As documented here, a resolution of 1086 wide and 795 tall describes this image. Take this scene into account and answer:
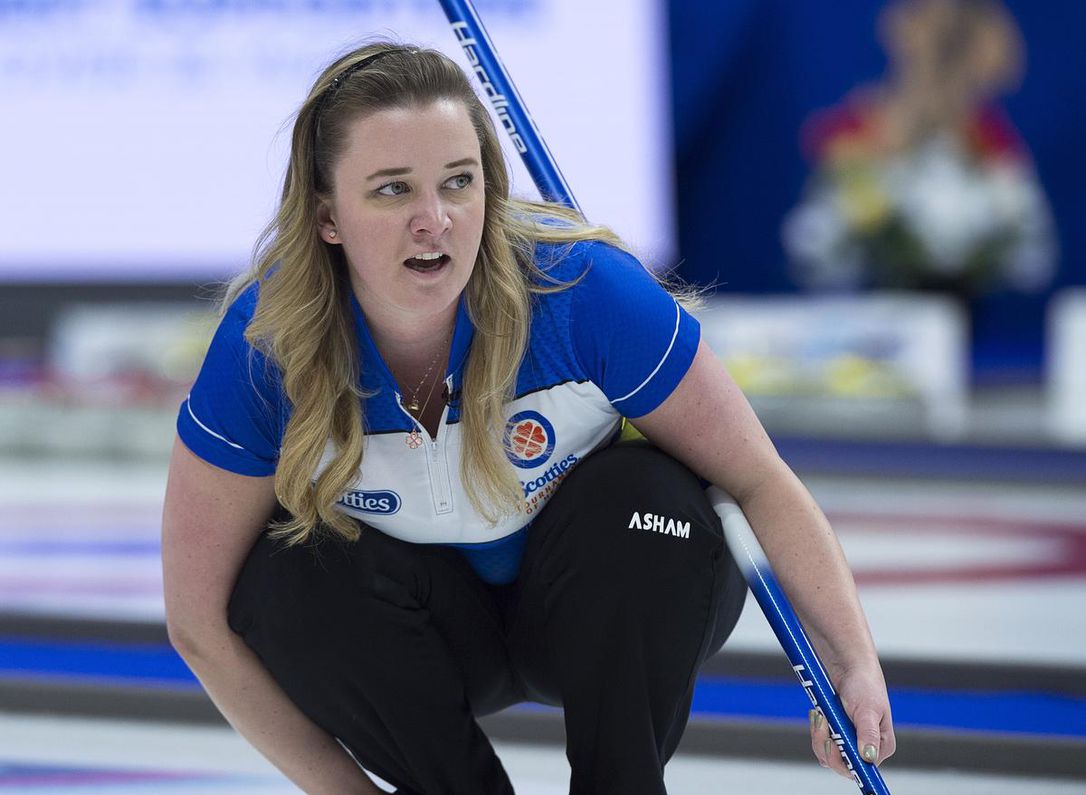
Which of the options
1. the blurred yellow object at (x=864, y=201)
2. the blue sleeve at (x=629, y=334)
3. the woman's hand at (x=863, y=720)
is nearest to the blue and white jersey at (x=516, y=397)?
the blue sleeve at (x=629, y=334)

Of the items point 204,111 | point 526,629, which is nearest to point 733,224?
point 204,111

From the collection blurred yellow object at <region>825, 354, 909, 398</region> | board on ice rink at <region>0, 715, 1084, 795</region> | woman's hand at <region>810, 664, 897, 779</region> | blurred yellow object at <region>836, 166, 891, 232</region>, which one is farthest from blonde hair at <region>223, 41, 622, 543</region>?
blurred yellow object at <region>836, 166, 891, 232</region>

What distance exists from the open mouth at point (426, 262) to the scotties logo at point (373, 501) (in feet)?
0.74

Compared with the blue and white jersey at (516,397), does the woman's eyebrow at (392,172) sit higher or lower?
higher

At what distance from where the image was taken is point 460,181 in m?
1.32

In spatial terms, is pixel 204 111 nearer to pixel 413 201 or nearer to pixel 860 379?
pixel 860 379

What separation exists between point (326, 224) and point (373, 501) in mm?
266

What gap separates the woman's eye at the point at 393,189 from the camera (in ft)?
4.23

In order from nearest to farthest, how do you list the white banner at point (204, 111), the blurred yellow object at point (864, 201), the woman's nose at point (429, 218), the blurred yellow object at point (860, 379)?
the woman's nose at point (429, 218)
the blurred yellow object at point (860, 379)
the white banner at point (204, 111)
the blurred yellow object at point (864, 201)

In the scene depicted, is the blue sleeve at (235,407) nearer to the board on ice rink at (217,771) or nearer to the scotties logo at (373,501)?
the scotties logo at (373,501)

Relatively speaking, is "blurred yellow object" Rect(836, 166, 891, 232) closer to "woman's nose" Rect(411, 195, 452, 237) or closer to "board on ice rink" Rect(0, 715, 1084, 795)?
"board on ice rink" Rect(0, 715, 1084, 795)

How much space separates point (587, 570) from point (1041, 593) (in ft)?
4.89

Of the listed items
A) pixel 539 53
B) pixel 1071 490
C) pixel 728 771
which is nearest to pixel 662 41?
pixel 539 53

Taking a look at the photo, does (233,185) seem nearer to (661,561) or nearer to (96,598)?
(96,598)
